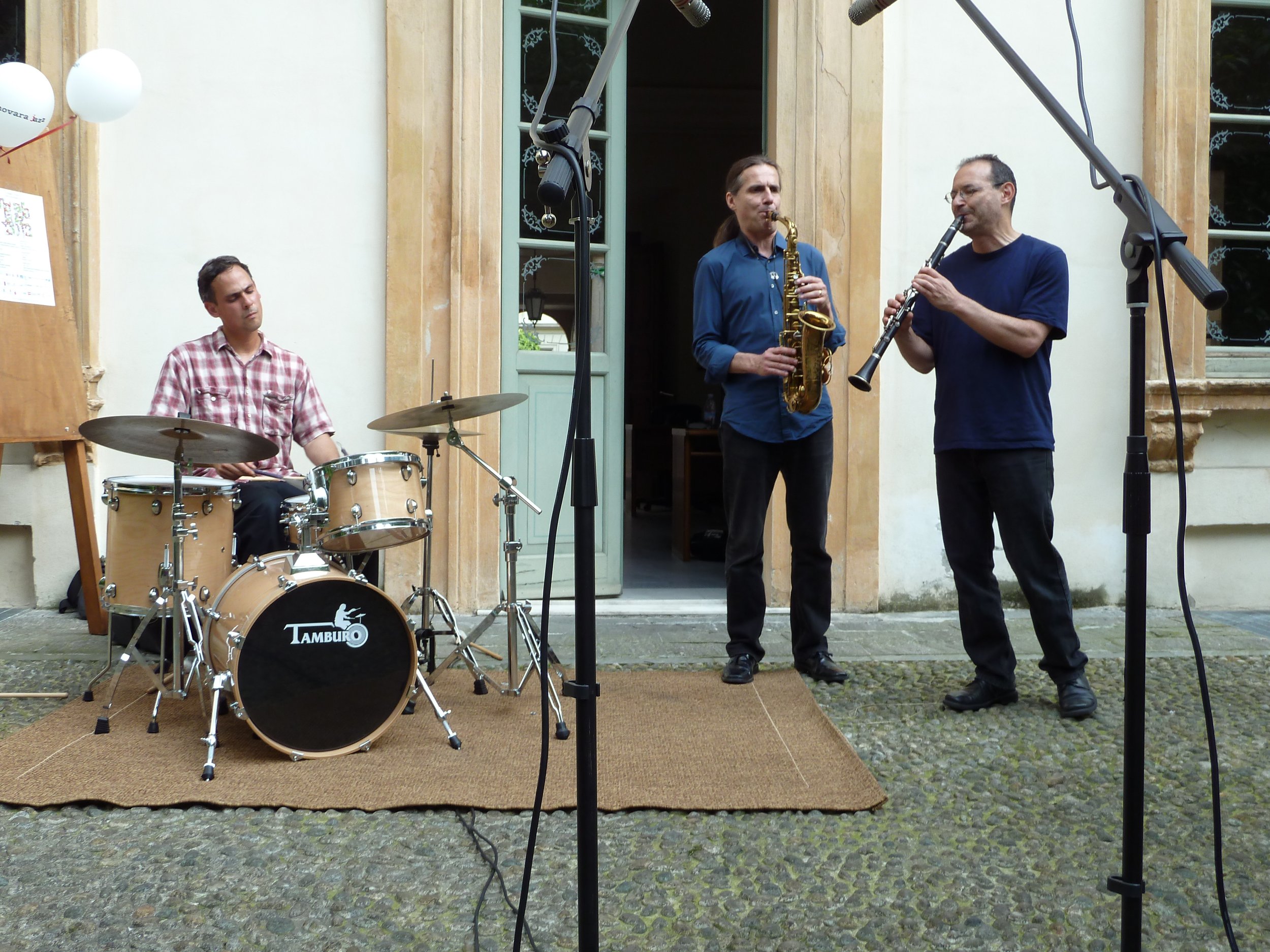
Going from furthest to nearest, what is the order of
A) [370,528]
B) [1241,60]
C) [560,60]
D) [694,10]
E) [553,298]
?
[1241,60] → [553,298] → [560,60] → [370,528] → [694,10]

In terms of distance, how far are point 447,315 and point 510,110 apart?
3.49 feet

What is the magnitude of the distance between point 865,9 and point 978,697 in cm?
241

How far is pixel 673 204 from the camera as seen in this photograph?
36.8ft

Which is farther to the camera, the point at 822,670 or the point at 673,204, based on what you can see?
the point at 673,204

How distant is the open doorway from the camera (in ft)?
32.3

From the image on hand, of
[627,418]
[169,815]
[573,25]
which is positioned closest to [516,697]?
[169,815]

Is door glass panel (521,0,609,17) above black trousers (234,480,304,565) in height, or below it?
above

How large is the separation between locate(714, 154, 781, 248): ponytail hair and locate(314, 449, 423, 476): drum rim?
5.18ft

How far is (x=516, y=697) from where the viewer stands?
399 centimetres

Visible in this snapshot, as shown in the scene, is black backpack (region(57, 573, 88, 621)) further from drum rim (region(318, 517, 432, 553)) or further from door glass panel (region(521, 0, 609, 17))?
door glass panel (region(521, 0, 609, 17))

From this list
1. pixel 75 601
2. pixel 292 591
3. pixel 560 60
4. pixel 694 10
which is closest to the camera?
pixel 694 10

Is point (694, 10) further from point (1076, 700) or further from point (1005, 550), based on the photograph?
point (1076, 700)

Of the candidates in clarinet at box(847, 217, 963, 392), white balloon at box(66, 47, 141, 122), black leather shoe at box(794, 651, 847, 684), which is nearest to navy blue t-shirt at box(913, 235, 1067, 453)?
clarinet at box(847, 217, 963, 392)

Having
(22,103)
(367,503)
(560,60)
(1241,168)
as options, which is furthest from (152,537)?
(1241,168)
